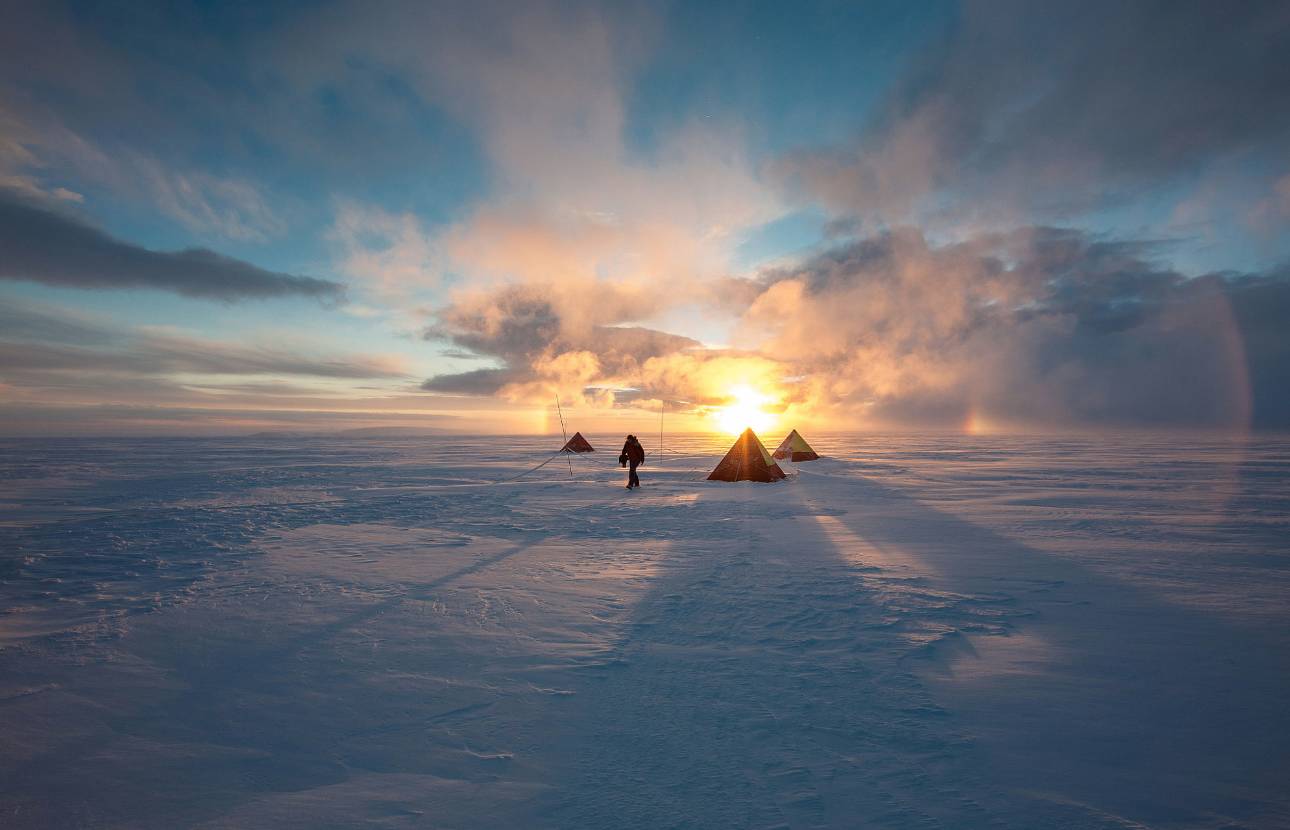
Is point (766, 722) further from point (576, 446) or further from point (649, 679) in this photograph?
point (576, 446)

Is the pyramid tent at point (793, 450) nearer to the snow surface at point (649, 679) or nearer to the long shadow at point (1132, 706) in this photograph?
the snow surface at point (649, 679)

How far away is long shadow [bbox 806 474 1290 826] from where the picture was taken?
11.6 feet

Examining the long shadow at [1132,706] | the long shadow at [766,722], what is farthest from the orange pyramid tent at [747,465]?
the long shadow at [766,722]

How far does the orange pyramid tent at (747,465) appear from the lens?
23578 millimetres

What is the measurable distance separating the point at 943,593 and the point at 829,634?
8.43 ft

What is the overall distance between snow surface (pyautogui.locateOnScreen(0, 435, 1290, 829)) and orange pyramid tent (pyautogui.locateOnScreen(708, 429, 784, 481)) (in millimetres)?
11561

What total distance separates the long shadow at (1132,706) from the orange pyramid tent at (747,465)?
50.8ft

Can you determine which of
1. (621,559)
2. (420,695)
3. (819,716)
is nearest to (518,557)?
(621,559)

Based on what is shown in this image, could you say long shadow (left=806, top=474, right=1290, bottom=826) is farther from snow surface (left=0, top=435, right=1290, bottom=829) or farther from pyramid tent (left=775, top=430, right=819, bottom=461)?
pyramid tent (left=775, top=430, right=819, bottom=461)

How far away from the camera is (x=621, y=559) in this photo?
32.5 feet

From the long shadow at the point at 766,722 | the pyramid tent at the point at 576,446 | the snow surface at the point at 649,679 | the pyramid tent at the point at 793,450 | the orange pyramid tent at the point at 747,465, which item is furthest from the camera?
the pyramid tent at the point at 576,446

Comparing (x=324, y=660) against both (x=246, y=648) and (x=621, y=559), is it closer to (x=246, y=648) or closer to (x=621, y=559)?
(x=246, y=648)

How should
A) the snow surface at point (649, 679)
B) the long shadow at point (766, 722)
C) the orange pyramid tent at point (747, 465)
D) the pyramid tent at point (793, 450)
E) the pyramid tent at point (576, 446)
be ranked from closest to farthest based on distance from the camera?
the long shadow at point (766, 722) → the snow surface at point (649, 679) → the orange pyramid tent at point (747, 465) → the pyramid tent at point (793, 450) → the pyramid tent at point (576, 446)

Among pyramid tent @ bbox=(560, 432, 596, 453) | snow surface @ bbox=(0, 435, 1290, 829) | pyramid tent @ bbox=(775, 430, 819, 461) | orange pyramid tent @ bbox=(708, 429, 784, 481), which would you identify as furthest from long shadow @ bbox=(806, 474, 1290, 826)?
pyramid tent @ bbox=(560, 432, 596, 453)
